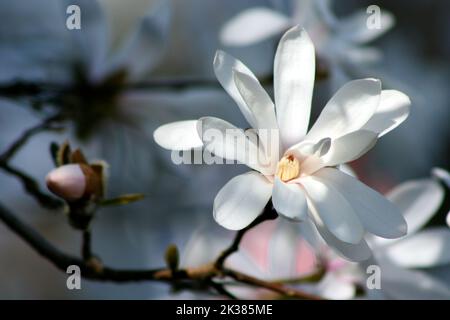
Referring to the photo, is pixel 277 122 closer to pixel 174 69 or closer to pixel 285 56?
pixel 285 56

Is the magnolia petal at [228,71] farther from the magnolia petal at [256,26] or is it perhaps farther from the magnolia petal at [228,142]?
the magnolia petal at [256,26]

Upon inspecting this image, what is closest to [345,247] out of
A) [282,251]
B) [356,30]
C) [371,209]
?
[371,209]

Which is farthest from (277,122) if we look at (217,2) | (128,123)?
(217,2)

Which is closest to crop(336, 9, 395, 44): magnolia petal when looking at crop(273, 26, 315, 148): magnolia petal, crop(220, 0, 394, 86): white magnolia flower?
crop(220, 0, 394, 86): white magnolia flower

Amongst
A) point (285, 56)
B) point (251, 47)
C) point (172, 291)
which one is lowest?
point (172, 291)

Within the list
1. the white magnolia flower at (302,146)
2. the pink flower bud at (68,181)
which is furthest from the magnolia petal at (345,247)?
the pink flower bud at (68,181)

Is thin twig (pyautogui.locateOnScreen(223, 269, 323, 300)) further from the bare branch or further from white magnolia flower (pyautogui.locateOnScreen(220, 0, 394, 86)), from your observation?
white magnolia flower (pyautogui.locateOnScreen(220, 0, 394, 86))

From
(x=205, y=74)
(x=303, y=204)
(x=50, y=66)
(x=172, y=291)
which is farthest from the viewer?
(x=205, y=74)
